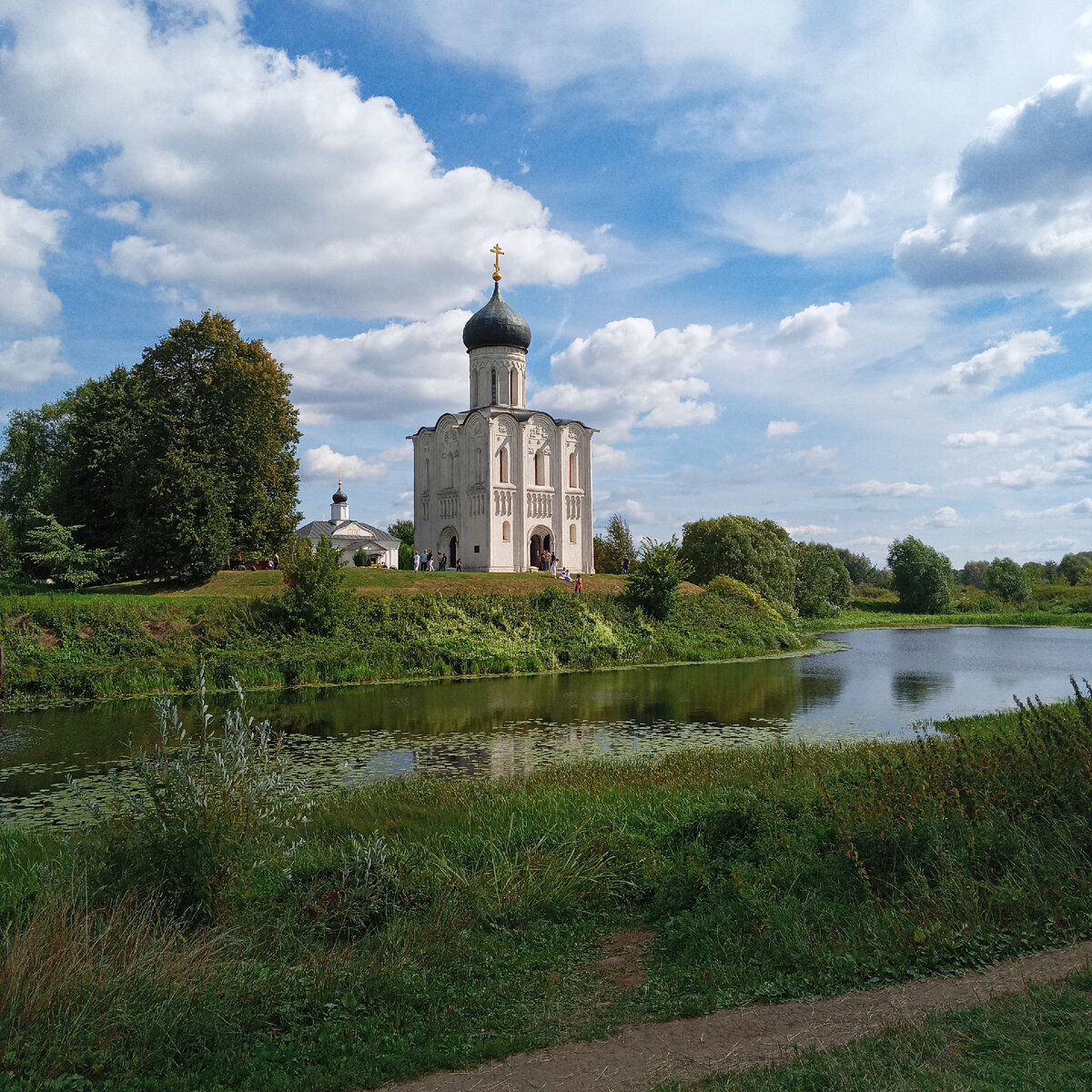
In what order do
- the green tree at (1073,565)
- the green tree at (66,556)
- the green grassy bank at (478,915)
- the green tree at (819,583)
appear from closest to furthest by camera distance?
the green grassy bank at (478,915), the green tree at (66,556), the green tree at (819,583), the green tree at (1073,565)

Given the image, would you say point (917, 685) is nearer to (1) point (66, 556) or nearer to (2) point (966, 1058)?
(2) point (966, 1058)

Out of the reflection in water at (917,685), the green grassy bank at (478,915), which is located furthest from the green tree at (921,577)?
the green grassy bank at (478,915)

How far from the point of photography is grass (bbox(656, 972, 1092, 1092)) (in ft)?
11.2

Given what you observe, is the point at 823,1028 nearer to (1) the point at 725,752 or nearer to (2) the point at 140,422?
(1) the point at 725,752

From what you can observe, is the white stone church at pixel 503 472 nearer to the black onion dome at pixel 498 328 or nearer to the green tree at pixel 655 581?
the black onion dome at pixel 498 328

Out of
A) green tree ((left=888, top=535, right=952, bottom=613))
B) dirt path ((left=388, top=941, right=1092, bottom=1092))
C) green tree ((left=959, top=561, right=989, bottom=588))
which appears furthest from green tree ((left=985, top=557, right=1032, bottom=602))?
dirt path ((left=388, top=941, right=1092, bottom=1092))

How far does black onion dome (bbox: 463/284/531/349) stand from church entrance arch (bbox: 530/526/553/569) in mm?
9802

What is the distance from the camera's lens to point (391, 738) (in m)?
15.7

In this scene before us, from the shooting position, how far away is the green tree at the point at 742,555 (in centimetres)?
4969

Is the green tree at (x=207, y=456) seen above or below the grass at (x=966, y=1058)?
above

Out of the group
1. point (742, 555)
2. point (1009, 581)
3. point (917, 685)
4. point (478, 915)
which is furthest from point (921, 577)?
point (478, 915)

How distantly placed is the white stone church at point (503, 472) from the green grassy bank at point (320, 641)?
9.45 meters

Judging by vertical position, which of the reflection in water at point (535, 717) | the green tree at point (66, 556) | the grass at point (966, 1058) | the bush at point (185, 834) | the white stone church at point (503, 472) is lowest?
the reflection in water at point (535, 717)

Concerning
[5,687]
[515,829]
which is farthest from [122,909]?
[5,687]
